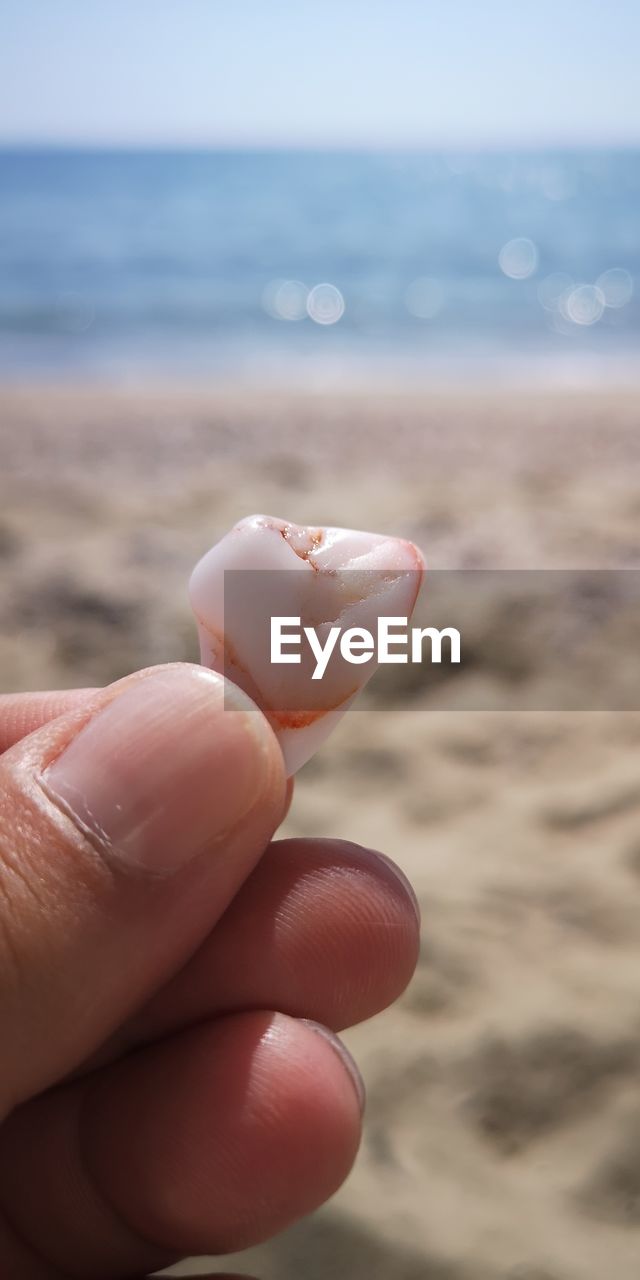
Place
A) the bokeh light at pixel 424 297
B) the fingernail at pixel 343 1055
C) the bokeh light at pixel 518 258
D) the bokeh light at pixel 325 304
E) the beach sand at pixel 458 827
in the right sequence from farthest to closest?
1. the bokeh light at pixel 518 258
2. the bokeh light at pixel 424 297
3. the bokeh light at pixel 325 304
4. the beach sand at pixel 458 827
5. the fingernail at pixel 343 1055

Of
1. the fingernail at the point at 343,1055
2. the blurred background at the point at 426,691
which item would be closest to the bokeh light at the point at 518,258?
the blurred background at the point at 426,691

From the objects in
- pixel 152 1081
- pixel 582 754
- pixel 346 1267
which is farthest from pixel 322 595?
pixel 582 754

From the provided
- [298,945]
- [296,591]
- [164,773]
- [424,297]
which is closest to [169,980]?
[298,945]

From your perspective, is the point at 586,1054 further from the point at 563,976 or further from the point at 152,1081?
the point at 152,1081

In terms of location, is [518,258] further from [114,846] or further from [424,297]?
[114,846]

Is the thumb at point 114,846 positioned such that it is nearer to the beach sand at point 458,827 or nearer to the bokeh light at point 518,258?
the beach sand at point 458,827

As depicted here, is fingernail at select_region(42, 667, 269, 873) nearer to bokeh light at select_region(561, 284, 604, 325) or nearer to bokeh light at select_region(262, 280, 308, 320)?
bokeh light at select_region(262, 280, 308, 320)

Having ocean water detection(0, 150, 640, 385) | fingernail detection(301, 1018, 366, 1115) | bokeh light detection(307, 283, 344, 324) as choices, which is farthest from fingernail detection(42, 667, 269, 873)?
bokeh light detection(307, 283, 344, 324)
